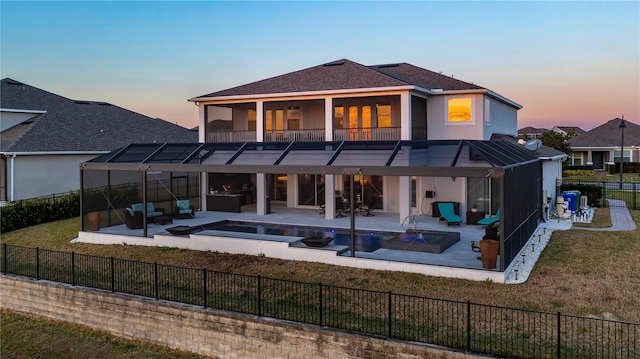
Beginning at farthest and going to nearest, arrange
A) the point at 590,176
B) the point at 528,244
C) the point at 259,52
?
the point at 590,176 → the point at 259,52 → the point at 528,244

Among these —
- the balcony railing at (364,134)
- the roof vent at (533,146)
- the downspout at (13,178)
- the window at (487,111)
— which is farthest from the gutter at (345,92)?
the downspout at (13,178)

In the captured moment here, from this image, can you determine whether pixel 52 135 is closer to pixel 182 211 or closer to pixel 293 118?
pixel 182 211

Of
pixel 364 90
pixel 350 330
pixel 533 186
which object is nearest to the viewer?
pixel 350 330

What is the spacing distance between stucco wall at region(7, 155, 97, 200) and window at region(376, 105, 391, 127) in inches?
688

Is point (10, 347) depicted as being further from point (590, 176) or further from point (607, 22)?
point (590, 176)

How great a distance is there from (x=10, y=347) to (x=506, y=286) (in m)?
11.8

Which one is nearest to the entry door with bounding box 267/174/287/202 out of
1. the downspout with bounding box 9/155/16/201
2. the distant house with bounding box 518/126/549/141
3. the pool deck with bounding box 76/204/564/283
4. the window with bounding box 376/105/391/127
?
the pool deck with bounding box 76/204/564/283

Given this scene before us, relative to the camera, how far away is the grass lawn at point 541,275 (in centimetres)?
1058

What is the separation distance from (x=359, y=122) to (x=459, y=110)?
15.0 feet

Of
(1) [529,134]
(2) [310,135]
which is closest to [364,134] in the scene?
(2) [310,135]

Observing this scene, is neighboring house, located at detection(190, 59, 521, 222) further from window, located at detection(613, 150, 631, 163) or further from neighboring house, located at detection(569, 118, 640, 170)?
window, located at detection(613, 150, 631, 163)

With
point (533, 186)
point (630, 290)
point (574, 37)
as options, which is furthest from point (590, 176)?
point (630, 290)

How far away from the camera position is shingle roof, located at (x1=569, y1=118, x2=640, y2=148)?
51.4 m

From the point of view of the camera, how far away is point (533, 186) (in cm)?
1755
